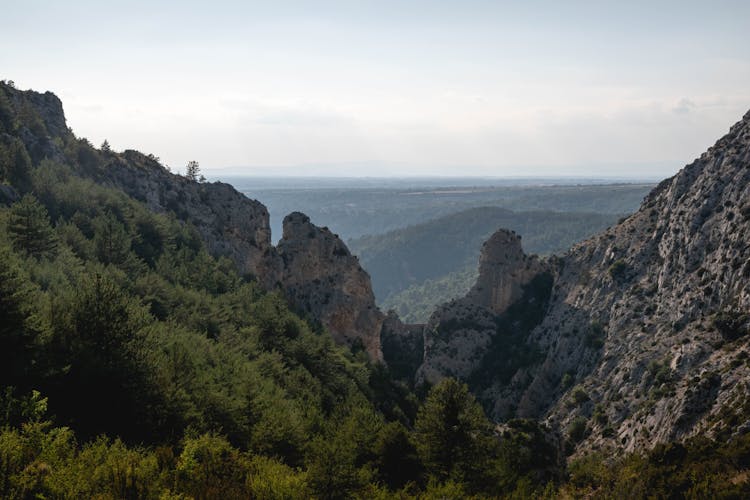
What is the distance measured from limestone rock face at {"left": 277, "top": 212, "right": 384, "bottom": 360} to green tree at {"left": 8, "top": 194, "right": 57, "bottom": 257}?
145 feet

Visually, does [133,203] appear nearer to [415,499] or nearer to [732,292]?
[415,499]

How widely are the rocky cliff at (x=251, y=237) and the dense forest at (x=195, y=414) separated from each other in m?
23.3

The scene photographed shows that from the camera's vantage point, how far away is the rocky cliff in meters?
84.5

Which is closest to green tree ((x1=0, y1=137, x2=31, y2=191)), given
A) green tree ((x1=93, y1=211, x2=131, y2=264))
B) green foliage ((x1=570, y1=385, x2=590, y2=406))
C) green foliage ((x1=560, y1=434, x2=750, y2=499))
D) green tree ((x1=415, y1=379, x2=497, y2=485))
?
green tree ((x1=93, y1=211, x2=131, y2=264))

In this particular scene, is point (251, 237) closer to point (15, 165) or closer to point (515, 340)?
point (15, 165)

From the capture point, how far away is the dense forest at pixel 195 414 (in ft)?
61.9

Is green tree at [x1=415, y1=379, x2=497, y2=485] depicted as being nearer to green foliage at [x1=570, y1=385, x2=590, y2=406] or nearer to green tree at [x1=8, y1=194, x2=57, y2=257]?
green foliage at [x1=570, y1=385, x2=590, y2=406]

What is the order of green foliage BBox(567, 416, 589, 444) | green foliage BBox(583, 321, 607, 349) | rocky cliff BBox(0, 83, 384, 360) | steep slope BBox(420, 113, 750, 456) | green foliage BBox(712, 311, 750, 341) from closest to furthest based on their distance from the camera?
steep slope BBox(420, 113, 750, 456)
green foliage BBox(712, 311, 750, 341)
green foliage BBox(567, 416, 589, 444)
green foliage BBox(583, 321, 607, 349)
rocky cliff BBox(0, 83, 384, 360)

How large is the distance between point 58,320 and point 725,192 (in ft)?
237

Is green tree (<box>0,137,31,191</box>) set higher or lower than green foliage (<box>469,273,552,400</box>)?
higher

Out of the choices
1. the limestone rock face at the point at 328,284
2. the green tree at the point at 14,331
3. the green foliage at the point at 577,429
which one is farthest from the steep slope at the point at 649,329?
the green tree at the point at 14,331

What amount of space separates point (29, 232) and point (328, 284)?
163 ft

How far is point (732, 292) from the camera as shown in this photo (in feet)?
182

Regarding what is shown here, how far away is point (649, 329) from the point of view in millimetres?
65000
